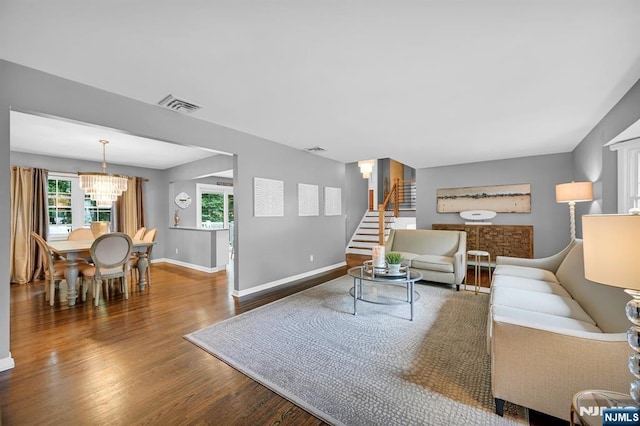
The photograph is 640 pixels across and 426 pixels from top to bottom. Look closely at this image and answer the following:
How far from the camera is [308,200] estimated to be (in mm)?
5328

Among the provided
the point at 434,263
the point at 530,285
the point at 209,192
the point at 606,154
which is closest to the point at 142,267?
the point at 209,192

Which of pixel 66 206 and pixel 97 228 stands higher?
pixel 66 206

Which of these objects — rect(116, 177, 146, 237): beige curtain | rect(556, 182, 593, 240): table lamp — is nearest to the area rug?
rect(556, 182, 593, 240): table lamp

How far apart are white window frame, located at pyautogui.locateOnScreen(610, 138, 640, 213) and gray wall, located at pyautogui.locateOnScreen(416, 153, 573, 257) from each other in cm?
241

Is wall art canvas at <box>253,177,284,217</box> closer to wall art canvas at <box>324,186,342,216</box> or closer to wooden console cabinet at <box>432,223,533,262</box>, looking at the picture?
wall art canvas at <box>324,186,342,216</box>

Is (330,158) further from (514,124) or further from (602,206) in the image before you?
Answer: (602,206)

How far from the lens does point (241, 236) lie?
13.2 feet

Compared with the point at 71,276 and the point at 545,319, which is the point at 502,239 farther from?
the point at 71,276

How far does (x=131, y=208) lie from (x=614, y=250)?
7736 mm

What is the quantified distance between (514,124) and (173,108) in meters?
4.15

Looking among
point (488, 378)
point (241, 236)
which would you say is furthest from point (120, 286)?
point (488, 378)

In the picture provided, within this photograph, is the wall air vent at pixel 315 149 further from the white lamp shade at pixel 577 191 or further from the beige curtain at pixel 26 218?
the beige curtain at pixel 26 218

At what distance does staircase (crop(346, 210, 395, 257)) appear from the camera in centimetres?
783

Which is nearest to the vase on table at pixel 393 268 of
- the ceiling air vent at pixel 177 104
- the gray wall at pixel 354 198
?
→ the ceiling air vent at pixel 177 104
